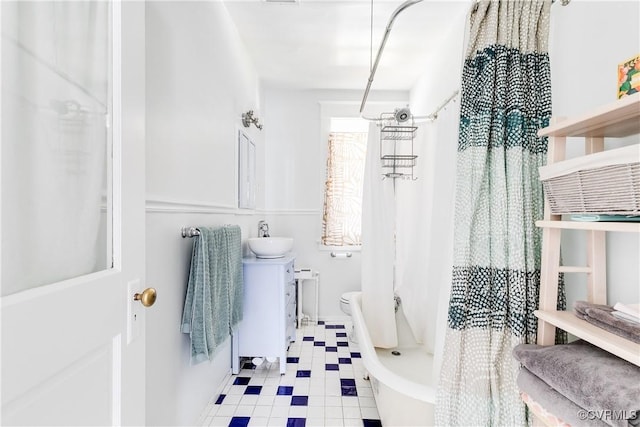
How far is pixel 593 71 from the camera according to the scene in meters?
1.20

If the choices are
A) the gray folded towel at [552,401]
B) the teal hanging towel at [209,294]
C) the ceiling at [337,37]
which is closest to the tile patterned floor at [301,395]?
the teal hanging towel at [209,294]

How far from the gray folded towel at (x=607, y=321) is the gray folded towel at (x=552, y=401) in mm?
231

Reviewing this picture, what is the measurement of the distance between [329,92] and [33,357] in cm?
369

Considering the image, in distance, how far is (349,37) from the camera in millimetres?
2607

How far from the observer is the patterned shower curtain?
4.28 feet

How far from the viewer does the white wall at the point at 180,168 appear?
1360mm

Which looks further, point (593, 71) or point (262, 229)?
point (262, 229)

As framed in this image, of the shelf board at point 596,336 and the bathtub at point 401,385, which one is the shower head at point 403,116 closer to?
the bathtub at point 401,385

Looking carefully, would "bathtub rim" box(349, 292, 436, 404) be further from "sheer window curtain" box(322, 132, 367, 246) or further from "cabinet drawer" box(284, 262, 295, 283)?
"sheer window curtain" box(322, 132, 367, 246)

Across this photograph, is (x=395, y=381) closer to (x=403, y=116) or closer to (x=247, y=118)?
(x=403, y=116)

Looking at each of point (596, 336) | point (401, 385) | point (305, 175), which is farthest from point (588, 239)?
point (305, 175)

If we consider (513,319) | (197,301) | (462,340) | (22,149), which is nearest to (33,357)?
(22,149)

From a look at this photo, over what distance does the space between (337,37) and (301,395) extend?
272cm

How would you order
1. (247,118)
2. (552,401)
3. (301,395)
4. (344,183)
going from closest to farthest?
(552,401) < (301,395) < (247,118) < (344,183)
